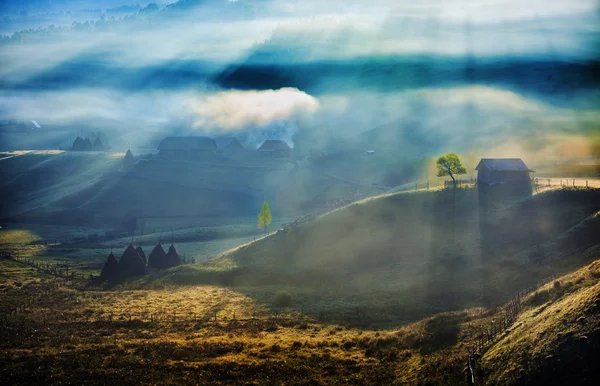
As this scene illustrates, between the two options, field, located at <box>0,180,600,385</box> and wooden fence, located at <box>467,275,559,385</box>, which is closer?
wooden fence, located at <box>467,275,559,385</box>

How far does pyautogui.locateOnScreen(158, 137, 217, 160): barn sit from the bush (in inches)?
4487

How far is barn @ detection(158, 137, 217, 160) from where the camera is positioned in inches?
6442

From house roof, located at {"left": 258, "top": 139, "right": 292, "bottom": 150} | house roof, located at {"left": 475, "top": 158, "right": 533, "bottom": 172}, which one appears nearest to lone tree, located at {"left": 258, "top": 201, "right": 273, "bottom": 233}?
house roof, located at {"left": 475, "top": 158, "right": 533, "bottom": 172}

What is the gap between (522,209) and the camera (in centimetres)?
6825

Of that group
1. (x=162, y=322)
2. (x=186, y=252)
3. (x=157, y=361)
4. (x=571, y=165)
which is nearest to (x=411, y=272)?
(x=162, y=322)

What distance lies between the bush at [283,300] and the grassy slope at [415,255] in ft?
3.75

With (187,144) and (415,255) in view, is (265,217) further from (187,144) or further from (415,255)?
(187,144)

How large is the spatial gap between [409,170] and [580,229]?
283 ft

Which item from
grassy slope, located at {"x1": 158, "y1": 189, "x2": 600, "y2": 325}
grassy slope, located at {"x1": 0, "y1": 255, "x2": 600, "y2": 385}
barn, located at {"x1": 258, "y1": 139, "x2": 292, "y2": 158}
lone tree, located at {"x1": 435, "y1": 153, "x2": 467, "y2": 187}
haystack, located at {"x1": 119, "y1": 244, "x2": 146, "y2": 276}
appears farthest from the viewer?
barn, located at {"x1": 258, "y1": 139, "x2": 292, "y2": 158}

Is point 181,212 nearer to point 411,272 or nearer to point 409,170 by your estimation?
point 409,170

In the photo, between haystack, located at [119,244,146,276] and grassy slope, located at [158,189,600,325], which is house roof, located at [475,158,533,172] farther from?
haystack, located at [119,244,146,276]

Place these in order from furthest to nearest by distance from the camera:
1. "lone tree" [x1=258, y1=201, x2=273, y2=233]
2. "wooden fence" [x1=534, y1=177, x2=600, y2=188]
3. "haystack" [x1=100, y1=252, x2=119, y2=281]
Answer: "lone tree" [x1=258, y1=201, x2=273, y2=233], "wooden fence" [x1=534, y1=177, x2=600, y2=188], "haystack" [x1=100, y1=252, x2=119, y2=281]

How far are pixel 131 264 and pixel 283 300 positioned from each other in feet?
90.5

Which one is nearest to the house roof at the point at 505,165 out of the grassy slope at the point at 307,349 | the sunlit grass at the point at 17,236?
the grassy slope at the point at 307,349
